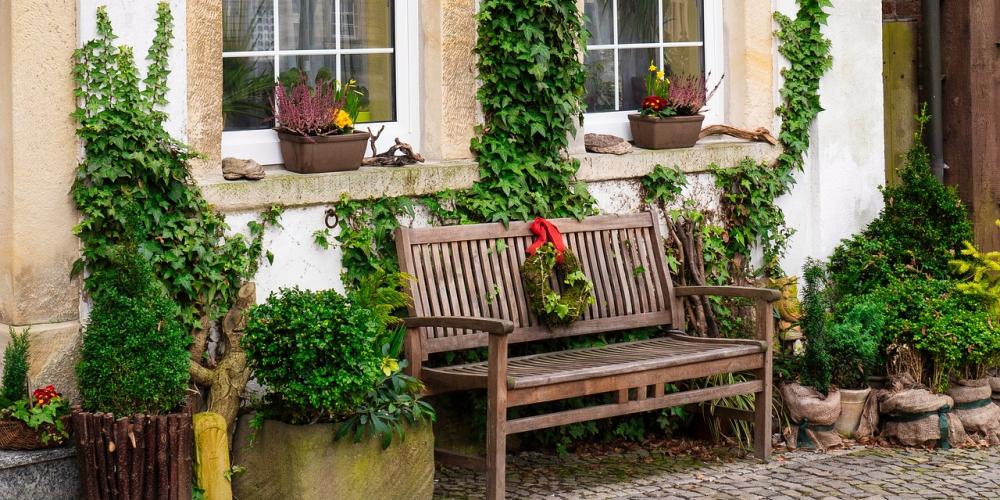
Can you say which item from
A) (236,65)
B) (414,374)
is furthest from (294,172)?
(414,374)

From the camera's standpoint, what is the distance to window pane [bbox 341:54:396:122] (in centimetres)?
651

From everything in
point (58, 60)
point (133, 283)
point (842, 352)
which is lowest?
point (842, 352)

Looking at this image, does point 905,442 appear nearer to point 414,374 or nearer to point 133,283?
point 414,374

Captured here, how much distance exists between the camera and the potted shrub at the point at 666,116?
7.31 metres

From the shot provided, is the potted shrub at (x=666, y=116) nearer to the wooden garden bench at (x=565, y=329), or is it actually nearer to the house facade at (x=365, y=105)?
the house facade at (x=365, y=105)

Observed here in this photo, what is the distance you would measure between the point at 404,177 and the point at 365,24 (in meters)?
0.76

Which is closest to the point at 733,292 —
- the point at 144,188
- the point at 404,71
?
the point at 404,71

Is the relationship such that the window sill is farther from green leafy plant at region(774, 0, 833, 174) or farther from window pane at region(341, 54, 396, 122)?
window pane at region(341, 54, 396, 122)

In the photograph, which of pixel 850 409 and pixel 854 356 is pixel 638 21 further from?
pixel 850 409

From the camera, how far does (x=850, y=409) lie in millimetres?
6953

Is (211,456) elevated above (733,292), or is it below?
below

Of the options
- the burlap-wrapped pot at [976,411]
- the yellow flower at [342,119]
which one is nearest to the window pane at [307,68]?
the yellow flower at [342,119]

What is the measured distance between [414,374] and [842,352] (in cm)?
229

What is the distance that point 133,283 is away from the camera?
5184mm
